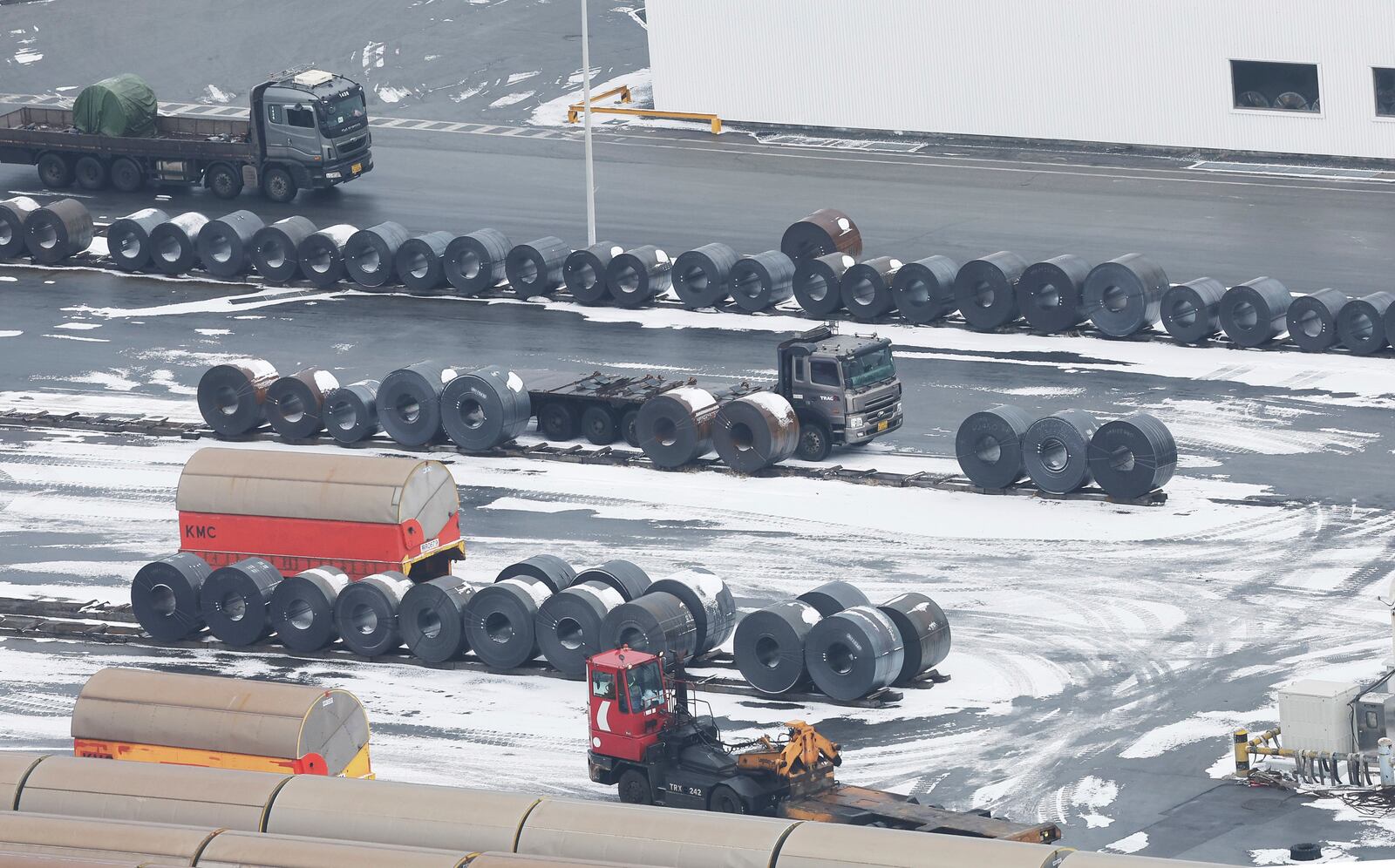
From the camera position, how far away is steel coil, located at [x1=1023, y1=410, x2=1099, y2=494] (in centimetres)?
4566

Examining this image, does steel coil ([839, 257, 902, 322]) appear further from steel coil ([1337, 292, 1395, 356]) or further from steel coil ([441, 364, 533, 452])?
steel coil ([441, 364, 533, 452])

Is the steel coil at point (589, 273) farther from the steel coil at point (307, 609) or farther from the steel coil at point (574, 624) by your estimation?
the steel coil at point (574, 624)

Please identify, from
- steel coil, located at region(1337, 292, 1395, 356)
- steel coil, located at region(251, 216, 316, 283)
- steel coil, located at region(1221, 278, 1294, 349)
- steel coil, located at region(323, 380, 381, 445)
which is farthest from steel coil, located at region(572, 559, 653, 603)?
steel coil, located at region(251, 216, 316, 283)

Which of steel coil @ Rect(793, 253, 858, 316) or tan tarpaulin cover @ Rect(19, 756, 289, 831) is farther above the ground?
steel coil @ Rect(793, 253, 858, 316)

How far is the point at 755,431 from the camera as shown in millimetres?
48188

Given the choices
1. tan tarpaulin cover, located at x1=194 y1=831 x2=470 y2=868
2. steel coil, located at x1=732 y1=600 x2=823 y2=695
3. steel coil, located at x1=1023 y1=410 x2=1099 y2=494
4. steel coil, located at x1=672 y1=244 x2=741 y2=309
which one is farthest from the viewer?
steel coil, located at x1=672 y1=244 x2=741 y2=309

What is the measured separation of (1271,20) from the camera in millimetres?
70375

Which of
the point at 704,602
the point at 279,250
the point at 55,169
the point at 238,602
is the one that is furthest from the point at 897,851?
the point at 55,169

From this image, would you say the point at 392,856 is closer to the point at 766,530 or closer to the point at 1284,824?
the point at 1284,824

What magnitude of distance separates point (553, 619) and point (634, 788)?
19.2ft

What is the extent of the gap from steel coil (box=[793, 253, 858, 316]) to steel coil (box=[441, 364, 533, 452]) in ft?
35.9

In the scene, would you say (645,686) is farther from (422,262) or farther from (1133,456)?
(422,262)

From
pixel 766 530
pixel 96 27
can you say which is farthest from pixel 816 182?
pixel 96 27

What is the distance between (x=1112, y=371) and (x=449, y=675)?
20.3m
